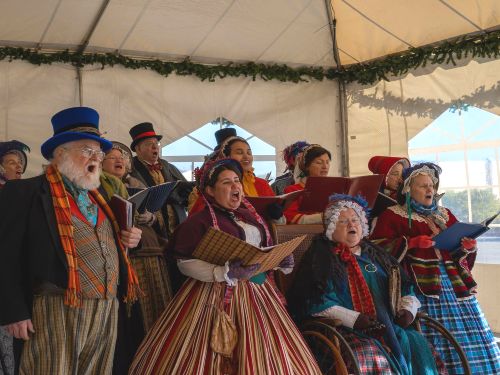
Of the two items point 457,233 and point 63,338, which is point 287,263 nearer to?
point 457,233

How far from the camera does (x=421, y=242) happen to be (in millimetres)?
3863

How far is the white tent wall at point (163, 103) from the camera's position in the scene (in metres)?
5.47

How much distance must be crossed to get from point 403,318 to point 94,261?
1777 mm

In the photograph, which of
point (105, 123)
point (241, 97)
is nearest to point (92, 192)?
point (105, 123)

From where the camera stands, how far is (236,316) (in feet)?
9.78

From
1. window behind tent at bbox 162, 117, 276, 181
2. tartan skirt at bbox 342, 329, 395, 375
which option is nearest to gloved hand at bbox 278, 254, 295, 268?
tartan skirt at bbox 342, 329, 395, 375

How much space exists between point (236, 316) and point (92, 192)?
2.99ft

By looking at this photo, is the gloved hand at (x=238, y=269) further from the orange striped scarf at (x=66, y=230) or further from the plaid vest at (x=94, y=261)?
the orange striped scarf at (x=66, y=230)

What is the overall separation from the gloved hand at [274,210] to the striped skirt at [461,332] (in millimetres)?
1138

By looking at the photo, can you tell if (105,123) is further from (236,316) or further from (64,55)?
(236,316)

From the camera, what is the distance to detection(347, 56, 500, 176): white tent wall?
5.67 metres

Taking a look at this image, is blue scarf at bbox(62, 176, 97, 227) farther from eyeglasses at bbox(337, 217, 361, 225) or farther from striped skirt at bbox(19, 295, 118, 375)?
eyeglasses at bbox(337, 217, 361, 225)

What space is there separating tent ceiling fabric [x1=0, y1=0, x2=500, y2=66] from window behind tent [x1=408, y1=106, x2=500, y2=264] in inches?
34.2

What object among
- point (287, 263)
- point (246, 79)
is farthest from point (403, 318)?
point (246, 79)
